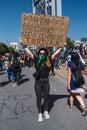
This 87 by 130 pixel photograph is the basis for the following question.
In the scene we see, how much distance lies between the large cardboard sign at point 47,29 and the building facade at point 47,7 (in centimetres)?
8870

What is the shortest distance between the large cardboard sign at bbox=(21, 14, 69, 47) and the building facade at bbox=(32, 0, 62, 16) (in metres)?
88.7

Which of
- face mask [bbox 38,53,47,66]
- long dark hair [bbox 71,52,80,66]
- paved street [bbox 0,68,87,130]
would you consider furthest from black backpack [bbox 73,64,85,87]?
face mask [bbox 38,53,47,66]

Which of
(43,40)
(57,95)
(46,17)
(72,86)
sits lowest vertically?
(57,95)

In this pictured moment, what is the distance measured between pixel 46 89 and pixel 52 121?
73cm

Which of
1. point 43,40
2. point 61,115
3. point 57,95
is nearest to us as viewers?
point 61,115

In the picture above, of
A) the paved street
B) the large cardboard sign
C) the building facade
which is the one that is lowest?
the paved street

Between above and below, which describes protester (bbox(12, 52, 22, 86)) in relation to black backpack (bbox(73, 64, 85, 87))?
below

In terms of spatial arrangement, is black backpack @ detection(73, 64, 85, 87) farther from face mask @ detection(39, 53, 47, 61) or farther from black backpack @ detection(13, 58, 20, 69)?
black backpack @ detection(13, 58, 20, 69)

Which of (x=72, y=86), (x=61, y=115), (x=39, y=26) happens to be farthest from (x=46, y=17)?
(x=61, y=115)

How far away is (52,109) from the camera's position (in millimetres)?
Result: 8141

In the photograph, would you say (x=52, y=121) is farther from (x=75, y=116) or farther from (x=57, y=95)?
(x=57, y=95)

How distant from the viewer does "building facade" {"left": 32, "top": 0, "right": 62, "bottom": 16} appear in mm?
107500

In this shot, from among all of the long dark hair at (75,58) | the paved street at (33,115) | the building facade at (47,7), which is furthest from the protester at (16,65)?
the building facade at (47,7)

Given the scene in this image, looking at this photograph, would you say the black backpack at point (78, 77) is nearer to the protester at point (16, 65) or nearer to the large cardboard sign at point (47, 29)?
the large cardboard sign at point (47, 29)
